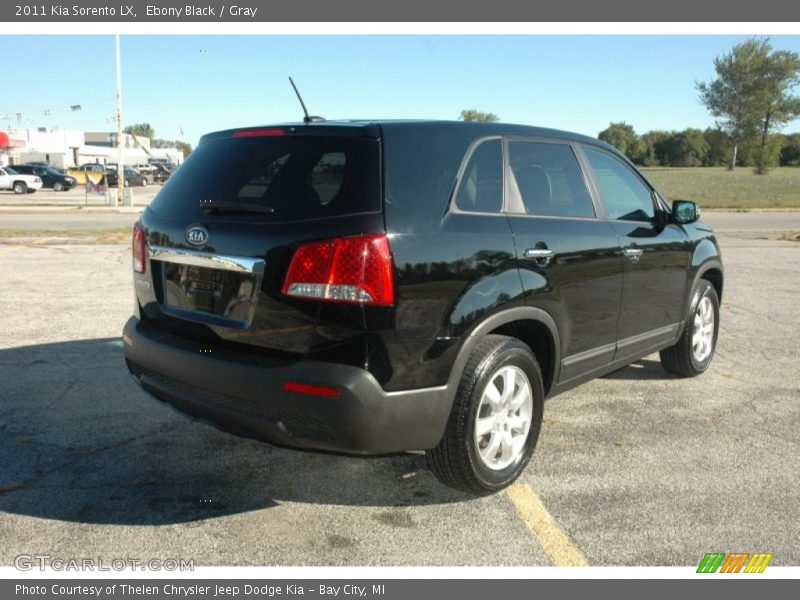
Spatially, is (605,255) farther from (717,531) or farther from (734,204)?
(734,204)

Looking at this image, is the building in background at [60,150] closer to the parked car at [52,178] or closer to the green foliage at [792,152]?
the parked car at [52,178]

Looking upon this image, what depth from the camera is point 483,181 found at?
3.44 meters

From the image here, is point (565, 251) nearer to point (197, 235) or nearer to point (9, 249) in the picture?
point (197, 235)

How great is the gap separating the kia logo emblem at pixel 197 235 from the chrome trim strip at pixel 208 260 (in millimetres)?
46

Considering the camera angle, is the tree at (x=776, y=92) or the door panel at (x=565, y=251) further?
the tree at (x=776, y=92)

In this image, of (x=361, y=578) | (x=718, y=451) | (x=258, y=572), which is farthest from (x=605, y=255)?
(x=258, y=572)

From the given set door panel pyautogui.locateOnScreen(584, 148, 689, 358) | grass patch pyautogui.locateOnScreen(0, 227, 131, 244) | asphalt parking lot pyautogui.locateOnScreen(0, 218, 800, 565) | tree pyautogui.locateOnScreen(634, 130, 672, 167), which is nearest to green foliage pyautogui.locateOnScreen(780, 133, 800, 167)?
tree pyautogui.locateOnScreen(634, 130, 672, 167)

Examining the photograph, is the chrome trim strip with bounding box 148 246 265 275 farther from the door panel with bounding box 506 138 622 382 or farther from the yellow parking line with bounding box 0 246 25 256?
the yellow parking line with bounding box 0 246 25 256

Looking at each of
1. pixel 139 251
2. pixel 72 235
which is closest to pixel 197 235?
pixel 139 251

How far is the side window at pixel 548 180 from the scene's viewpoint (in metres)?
3.70

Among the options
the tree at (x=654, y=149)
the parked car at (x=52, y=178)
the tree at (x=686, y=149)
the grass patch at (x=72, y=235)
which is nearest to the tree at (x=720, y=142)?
the tree at (x=686, y=149)

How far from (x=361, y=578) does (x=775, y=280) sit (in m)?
9.74

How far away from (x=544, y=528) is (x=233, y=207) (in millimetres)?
2027

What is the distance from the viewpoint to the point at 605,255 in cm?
411
